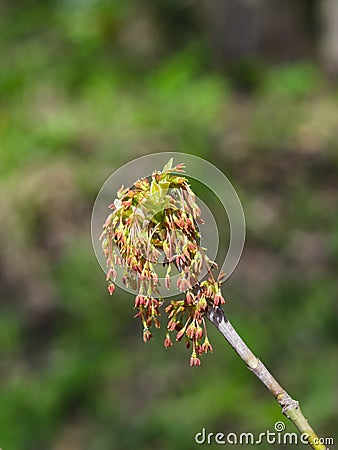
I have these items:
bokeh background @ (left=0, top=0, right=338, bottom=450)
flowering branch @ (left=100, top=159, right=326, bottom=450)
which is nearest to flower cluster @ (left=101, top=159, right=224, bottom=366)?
flowering branch @ (left=100, top=159, right=326, bottom=450)

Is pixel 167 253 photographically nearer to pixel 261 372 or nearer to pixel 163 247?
pixel 163 247

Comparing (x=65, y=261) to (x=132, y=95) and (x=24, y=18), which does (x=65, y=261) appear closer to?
(x=132, y=95)

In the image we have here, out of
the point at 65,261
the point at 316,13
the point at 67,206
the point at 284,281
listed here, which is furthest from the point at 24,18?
the point at 284,281

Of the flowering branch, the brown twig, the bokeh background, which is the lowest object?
the brown twig

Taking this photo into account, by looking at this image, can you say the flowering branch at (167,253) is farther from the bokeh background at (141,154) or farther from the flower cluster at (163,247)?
the bokeh background at (141,154)

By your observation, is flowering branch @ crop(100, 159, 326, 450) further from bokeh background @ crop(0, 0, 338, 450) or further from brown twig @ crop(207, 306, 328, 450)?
bokeh background @ crop(0, 0, 338, 450)

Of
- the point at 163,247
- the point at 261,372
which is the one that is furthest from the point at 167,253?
the point at 261,372

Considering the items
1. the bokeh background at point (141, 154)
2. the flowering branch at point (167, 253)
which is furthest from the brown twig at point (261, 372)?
the bokeh background at point (141, 154)

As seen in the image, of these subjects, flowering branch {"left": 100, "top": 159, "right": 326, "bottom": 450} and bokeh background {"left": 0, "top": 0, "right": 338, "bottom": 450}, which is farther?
bokeh background {"left": 0, "top": 0, "right": 338, "bottom": 450}
